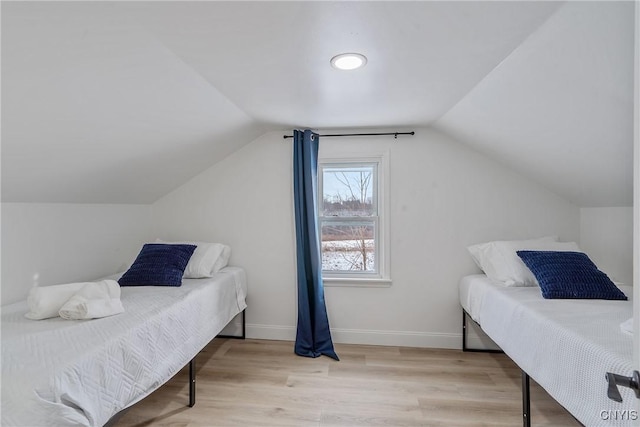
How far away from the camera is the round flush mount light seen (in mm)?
1617

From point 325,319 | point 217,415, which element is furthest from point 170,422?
point 325,319

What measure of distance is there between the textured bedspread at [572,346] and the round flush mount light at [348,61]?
64.8 inches

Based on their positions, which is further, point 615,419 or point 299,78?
point 299,78

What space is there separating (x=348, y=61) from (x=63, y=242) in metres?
2.34

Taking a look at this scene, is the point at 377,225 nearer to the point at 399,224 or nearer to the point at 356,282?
the point at 399,224

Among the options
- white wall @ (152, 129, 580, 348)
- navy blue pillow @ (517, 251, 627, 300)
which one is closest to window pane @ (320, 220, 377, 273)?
white wall @ (152, 129, 580, 348)

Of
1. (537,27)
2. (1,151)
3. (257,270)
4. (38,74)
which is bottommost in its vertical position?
(257,270)

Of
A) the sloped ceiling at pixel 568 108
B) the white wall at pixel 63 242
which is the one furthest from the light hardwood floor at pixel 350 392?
the sloped ceiling at pixel 568 108

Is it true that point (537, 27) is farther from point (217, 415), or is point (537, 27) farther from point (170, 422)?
point (170, 422)

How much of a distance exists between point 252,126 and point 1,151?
1.67 meters

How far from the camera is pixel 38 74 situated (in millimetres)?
1286

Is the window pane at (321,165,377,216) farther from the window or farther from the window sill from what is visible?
the window sill

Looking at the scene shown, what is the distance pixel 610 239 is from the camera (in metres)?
2.53

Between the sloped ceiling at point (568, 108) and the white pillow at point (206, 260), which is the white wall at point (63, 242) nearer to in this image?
the white pillow at point (206, 260)
